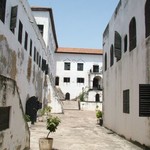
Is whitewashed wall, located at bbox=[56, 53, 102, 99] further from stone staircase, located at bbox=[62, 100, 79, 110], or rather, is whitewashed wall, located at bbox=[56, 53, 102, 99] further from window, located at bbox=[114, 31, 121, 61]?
window, located at bbox=[114, 31, 121, 61]

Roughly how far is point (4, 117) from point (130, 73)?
22.8 feet

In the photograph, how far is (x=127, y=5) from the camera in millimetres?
13109

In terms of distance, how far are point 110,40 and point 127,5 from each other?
423 cm

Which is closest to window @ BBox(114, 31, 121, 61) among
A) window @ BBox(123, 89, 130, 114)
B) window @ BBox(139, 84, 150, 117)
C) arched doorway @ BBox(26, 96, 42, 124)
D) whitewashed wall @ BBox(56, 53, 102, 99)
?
window @ BBox(123, 89, 130, 114)

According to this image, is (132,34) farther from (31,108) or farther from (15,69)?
(31,108)

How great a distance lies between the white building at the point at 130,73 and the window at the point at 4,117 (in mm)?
3344

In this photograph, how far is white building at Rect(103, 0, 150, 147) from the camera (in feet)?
32.1

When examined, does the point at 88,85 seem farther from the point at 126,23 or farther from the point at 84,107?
the point at 126,23

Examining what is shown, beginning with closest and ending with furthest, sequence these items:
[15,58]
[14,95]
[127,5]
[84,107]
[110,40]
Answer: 1. [14,95]
2. [127,5]
3. [15,58]
4. [110,40]
5. [84,107]

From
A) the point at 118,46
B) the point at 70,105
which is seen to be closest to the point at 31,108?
the point at 118,46

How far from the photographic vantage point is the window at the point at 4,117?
6.13 m

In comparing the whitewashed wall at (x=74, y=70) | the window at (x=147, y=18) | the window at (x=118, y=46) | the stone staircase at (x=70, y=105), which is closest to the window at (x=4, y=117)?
the window at (x=147, y=18)

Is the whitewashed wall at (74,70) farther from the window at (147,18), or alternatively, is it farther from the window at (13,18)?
the window at (147,18)

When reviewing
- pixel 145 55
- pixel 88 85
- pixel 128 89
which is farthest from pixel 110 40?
pixel 88 85
